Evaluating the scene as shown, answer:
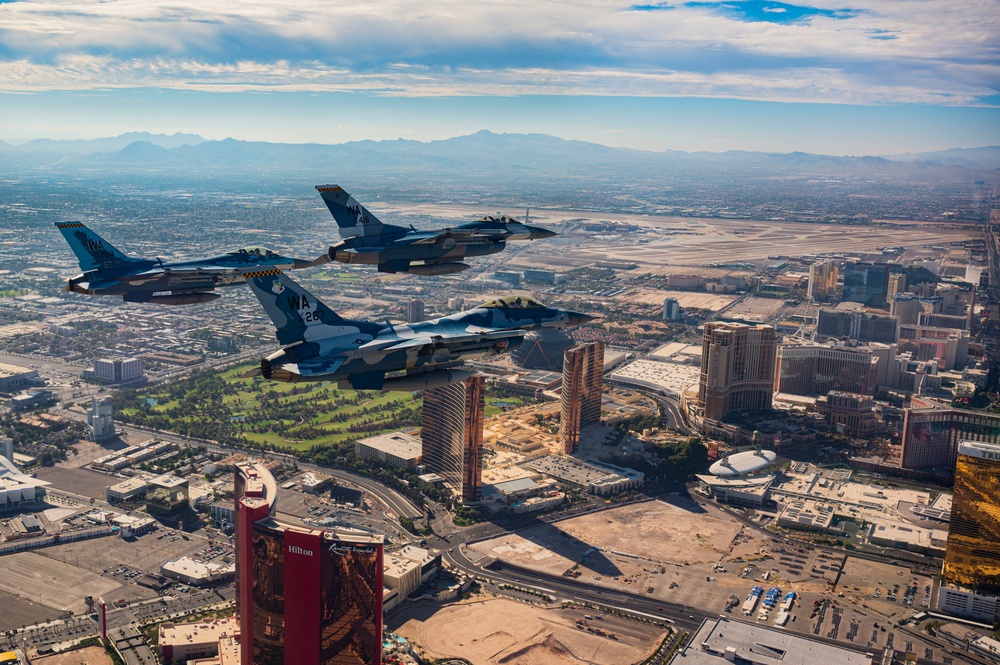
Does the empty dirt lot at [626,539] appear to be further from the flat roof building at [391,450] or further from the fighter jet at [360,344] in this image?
the fighter jet at [360,344]

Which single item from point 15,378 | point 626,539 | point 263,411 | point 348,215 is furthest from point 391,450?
point 15,378

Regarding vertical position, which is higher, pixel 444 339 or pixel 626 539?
pixel 444 339

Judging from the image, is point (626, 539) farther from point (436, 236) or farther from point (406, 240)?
point (406, 240)

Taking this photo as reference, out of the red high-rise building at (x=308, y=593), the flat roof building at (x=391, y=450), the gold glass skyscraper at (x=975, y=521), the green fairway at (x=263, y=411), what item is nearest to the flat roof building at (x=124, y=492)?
the green fairway at (x=263, y=411)

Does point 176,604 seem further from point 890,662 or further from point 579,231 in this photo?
point 579,231

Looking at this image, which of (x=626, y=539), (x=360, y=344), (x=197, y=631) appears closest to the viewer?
(x=360, y=344)

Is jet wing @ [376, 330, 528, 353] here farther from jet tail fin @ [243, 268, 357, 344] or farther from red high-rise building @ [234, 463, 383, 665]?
red high-rise building @ [234, 463, 383, 665]

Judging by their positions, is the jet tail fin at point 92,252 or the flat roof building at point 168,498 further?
the flat roof building at point 168,498
